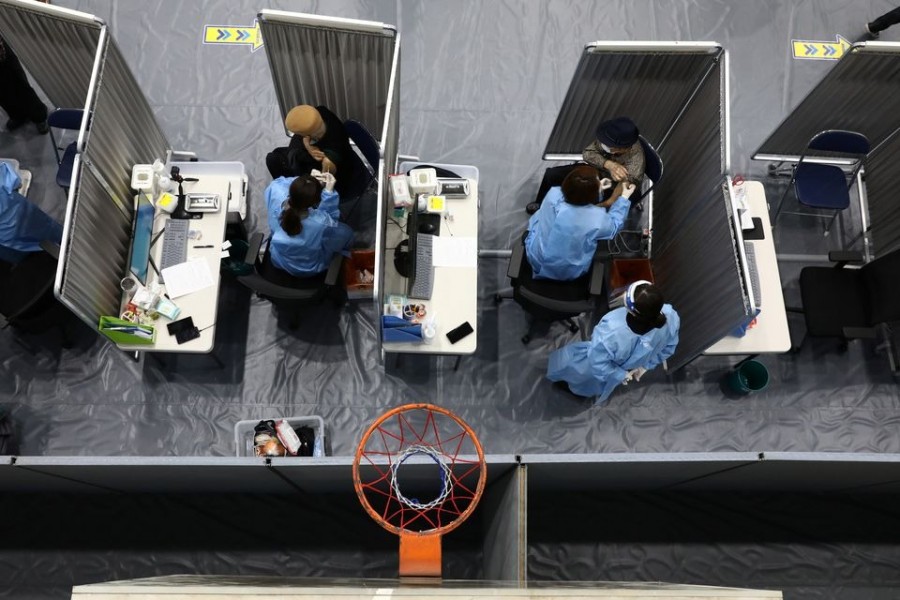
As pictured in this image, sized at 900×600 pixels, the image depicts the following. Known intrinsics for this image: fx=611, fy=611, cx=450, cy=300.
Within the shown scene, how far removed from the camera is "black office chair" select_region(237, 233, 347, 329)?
394 centimetres

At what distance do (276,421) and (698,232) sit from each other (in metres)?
3.02

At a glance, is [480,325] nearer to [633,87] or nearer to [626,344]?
[626,344]

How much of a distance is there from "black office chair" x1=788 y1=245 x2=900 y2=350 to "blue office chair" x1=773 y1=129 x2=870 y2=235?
557 millimetres

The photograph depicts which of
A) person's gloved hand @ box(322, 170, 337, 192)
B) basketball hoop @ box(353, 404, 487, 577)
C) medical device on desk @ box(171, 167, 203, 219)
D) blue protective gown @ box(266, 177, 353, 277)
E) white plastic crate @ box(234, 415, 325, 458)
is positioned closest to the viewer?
basketball hoop @ box(353, 404, 487, 577)

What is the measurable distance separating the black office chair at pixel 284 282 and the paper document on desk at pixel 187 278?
0.73 feet

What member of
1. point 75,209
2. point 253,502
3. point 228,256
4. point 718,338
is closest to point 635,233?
point 718,338

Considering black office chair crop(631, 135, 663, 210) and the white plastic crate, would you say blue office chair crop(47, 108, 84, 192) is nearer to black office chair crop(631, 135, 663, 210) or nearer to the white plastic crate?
the white plastic crate

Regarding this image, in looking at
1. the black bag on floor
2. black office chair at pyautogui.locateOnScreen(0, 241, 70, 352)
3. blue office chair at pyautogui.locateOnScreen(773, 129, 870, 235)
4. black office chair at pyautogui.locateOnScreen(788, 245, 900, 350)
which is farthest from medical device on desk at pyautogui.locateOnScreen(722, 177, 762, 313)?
the black bag on floor

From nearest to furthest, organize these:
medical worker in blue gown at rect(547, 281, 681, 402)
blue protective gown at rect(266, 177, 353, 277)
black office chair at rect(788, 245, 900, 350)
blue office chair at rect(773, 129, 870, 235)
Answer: medical worker in blue gown at rect(547, 281, 681, 402) < blue protective gown at rect(266, 177, 353, 277) < black office chair at rect(788, 245, 900, 350) < blue office chair at rect(773, 129, 870, 235)

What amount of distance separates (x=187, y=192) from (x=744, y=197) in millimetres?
3854

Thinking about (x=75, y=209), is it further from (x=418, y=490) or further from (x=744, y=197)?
(x=744, y=197)

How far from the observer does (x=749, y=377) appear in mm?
4477

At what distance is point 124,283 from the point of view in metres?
3.87

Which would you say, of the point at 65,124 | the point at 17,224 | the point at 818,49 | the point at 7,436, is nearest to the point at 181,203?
the point at 17,224
